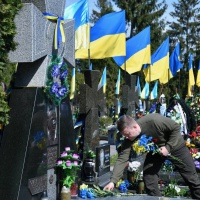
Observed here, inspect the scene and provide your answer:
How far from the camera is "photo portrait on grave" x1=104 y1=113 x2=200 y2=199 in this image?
5.26m

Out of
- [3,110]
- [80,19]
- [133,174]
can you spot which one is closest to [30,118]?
[3,110]

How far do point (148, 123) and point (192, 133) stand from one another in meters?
5.45

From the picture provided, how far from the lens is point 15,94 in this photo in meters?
Answer: 5.71

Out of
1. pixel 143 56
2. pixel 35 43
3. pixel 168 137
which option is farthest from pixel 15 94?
pixel 143 56

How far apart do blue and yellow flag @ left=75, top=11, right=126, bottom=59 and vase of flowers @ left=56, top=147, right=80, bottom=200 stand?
15.0 feet

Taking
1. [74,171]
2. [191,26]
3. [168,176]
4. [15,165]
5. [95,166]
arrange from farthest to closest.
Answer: [191,26] → [95,166] → [168,176] → [74,171] → [15,165]

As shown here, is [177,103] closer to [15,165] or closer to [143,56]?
[143,56]

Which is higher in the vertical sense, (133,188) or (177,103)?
(177,103)

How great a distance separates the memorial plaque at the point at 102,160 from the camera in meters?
9.40

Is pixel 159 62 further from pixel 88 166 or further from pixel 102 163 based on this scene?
pixel 88 166

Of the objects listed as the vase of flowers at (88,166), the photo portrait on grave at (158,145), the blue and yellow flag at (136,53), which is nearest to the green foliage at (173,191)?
the photo portrait on grave at (158,145)

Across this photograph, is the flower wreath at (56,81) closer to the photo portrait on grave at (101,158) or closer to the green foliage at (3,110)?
the green foliage at (3,110)

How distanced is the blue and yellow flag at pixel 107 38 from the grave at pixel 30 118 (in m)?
4.63

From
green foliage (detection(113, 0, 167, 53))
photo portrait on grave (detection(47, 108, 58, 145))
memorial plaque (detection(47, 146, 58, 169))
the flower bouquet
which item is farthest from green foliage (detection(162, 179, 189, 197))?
green foliage (detection(113, 0, 167, 53))
